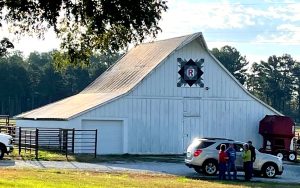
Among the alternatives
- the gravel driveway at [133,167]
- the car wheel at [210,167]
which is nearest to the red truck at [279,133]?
the gravel driveway at [133,167]

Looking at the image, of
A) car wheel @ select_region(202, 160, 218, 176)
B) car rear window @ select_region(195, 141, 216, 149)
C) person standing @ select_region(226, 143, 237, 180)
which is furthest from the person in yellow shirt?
car rear window @ select_region(195, 141, 216, 149)

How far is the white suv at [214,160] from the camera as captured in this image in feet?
97.9

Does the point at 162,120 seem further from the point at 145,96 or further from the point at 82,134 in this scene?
the point at 82,134

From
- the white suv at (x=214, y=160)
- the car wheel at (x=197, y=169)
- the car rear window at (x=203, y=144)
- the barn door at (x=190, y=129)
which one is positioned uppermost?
the barn door at (x=190, y=129)

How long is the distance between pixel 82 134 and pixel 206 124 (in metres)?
9.34

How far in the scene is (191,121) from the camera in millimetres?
45906

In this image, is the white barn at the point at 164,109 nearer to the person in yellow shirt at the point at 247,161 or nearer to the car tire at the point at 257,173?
the car tire at the point at 257,173

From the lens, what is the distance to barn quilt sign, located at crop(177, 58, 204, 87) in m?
46.0

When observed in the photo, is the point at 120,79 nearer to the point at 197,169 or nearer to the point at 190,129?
Answer: the point at 190,129

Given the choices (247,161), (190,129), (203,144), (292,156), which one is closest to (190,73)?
(190,129)

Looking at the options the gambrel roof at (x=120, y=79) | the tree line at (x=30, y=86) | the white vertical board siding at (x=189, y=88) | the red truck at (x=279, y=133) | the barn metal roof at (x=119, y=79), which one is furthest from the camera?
the tree line at (x=30, y=86)

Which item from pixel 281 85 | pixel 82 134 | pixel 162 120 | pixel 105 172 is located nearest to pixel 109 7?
pixel 105 172

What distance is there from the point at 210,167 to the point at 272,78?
4695 inches

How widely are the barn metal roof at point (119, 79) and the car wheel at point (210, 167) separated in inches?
548
